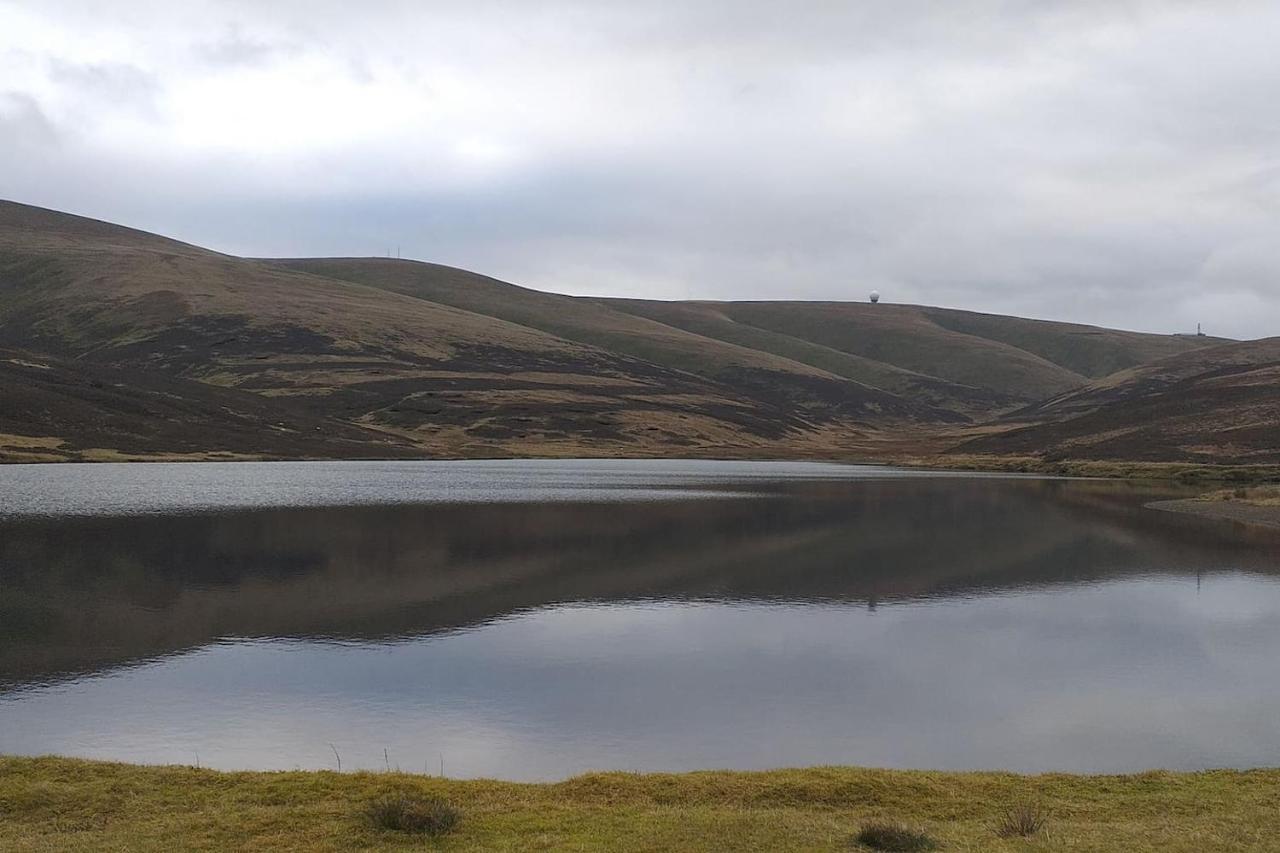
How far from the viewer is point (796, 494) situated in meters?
113

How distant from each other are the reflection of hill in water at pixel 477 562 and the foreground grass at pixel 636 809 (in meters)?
14.8

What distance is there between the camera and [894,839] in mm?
15672

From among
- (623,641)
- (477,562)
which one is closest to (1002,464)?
(477,562)

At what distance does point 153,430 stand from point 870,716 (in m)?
156

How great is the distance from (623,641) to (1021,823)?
22.7m

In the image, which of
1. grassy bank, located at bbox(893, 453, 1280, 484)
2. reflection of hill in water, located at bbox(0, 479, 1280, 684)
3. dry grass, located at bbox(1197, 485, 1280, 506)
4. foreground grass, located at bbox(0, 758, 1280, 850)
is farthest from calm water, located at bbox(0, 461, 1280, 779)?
grassy bank, located at bbox(893, 453, 1280, 484)

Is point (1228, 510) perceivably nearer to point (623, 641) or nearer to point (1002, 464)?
point (623, 641)

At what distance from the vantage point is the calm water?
25.9 m

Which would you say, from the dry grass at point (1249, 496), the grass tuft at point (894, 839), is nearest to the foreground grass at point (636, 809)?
the grass tuft at point (894, 839)

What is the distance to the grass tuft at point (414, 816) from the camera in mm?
16484

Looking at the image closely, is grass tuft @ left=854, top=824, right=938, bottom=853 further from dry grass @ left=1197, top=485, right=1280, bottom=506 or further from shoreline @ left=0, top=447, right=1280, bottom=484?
shoreline @ left=0, top=447, right=1280, bottom=484

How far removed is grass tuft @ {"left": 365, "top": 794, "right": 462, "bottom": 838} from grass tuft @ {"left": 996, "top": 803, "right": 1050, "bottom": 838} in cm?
886

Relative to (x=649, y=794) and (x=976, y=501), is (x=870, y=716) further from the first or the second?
(x=976, y=501)

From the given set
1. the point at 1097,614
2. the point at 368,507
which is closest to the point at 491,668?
the point at 1097,614
